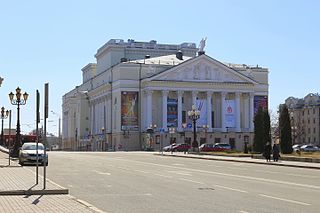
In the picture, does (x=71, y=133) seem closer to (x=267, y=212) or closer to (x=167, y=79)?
(x=167, y=79)

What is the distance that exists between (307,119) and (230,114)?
53.5 meters

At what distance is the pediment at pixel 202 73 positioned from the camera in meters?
130

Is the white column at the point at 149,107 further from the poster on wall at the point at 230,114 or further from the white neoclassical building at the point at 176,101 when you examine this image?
the poster on wall at the point at 230,114

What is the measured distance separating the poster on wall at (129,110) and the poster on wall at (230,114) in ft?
66.2

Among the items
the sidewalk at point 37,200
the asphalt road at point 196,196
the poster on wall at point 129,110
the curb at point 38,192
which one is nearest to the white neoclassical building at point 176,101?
the poster on wall at point 129,110

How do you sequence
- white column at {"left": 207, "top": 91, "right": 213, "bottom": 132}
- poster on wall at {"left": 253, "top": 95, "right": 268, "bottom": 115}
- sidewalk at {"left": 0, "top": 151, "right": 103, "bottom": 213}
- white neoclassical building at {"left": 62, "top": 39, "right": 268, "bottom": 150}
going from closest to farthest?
sidewalk at {"left": 0, "top": 151, "right": 103, "bottom": 213}, white neoclassical building at {"left": 62, "top": 39, "right": 268, "bottom": 150}, white column at {"left": 207, "top": 91, "right": 213, "bottom": 132}, poster on wall at {"left": 253, "top": 95, "right": 268, "bottom": 115}

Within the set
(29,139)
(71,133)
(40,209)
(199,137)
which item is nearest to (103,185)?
(40,209)

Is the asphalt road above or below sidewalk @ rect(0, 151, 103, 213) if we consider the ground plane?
below

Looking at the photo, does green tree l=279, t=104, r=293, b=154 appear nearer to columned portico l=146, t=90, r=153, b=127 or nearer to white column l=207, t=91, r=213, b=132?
columned portico l=146, t=90, r=153, b=127

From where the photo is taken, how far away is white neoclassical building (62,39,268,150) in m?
127

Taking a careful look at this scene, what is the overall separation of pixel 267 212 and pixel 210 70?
11832cm

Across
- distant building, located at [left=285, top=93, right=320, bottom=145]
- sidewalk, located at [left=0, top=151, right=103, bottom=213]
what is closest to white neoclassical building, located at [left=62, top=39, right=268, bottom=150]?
distant building, located at [left=285, top=93, right=320, bottom=145]

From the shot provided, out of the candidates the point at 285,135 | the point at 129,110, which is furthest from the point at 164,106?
the point at 285,135

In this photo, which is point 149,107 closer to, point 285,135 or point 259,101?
point 259,101
